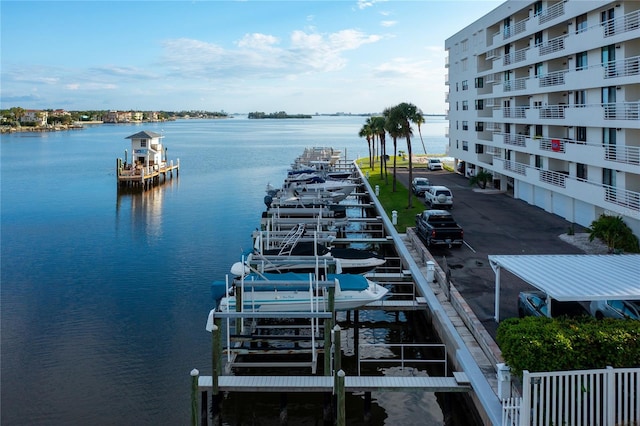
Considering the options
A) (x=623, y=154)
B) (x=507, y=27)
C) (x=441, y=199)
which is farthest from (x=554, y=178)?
(x=507, y=27)

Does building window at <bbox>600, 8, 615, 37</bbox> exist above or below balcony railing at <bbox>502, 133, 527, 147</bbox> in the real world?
above

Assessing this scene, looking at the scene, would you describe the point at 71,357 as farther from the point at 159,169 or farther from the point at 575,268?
the point at 159,169

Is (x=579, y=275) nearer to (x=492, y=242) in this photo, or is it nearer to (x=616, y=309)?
(x=616, y=309)

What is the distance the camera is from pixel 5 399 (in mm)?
17875

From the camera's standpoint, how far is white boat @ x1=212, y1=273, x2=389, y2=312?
19.3 metres

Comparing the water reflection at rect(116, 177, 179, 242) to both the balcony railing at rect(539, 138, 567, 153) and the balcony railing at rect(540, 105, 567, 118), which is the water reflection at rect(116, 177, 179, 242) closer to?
the balcony railing at rect(539, 138, 567, 153)

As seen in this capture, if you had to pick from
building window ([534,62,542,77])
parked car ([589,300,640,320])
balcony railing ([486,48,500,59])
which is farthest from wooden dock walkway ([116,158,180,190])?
parked car ([589,300,640,320])

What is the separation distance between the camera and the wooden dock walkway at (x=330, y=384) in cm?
1520

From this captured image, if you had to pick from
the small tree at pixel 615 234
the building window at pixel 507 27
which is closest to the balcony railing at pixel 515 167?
the building window at pixel 507 27

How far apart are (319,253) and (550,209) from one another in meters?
19.7

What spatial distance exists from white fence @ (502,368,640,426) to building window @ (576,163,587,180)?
24.2 m

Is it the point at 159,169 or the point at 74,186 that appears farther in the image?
the point at 159,169

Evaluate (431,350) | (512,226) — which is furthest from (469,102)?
(431,350)

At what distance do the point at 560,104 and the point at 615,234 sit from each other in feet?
49.4
